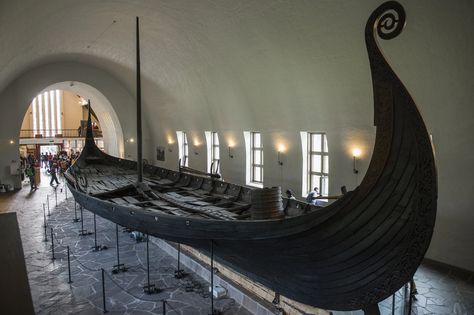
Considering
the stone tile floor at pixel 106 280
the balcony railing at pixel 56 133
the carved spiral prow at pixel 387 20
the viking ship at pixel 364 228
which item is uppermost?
the carved spiral prow at pixel 387 20

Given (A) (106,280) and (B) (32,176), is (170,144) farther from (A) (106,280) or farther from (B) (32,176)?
(A) (106,280)

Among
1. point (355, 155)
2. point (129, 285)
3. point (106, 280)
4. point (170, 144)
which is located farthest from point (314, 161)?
point (170, 144)

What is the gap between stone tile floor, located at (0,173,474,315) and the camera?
266 inches

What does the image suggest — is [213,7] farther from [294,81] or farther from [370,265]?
[370,265]

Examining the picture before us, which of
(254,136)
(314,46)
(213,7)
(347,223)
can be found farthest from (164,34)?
(347,223)

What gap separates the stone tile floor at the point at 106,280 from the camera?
22.9 feet

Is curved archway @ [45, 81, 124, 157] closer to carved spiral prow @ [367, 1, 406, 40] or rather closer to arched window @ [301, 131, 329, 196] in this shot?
arched window @ [301, 131, 329, 196]

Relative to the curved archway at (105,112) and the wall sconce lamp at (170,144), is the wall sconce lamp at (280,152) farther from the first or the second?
the curved archway at (105,112)

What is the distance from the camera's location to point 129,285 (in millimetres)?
8078

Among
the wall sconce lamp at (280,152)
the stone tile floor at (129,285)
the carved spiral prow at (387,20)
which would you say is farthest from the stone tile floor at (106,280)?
the wall sconce lamp at (280,152)

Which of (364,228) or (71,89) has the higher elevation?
(71,89)

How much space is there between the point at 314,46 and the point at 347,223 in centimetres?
708

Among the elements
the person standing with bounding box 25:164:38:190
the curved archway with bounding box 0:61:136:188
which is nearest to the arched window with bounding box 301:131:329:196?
the curved archway with bounding box 0:61:136:188

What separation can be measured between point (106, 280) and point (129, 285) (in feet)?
2.14
